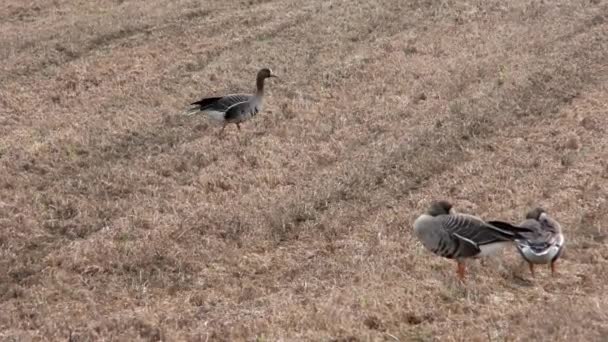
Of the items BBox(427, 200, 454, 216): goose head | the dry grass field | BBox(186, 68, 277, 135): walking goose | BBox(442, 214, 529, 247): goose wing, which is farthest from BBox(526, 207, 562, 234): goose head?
BBox(186, 68, 277, 135): walking goose

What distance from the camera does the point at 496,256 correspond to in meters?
10.3

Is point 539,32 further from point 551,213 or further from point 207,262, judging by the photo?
point 207,262

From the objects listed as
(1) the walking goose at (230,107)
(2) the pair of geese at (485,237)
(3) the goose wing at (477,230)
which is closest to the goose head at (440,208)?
(2) the pair of geese at (485,237)

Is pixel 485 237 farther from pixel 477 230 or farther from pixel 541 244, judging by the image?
pixel 541 244

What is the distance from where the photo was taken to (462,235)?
9.16 meters

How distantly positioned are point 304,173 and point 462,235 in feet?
20.0

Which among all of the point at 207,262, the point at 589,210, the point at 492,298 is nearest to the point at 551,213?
the point at 589,210

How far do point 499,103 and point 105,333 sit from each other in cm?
1225

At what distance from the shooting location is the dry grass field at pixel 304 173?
8898 mm

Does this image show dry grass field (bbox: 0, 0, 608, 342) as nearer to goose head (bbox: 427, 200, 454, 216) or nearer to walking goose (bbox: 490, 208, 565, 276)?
walking goose (bbox: 490, 208, 565, 276)

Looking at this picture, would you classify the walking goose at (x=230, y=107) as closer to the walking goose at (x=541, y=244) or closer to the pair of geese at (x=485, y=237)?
the pair of geese at (x=485, y=237)

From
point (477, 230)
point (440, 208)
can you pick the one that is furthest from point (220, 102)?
point (477, 230)

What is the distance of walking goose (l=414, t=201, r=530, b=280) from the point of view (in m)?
8.94

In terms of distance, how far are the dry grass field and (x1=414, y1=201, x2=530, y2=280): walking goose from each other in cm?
43
